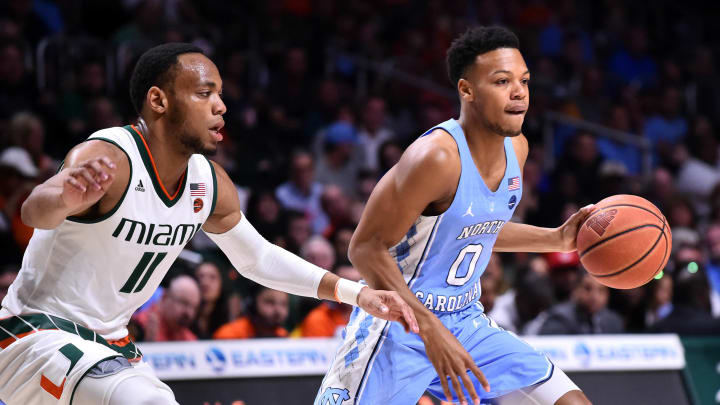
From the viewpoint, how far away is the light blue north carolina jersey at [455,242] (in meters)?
3.74

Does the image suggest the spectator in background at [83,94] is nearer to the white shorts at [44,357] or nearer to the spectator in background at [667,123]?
the white shorts at [44,357]

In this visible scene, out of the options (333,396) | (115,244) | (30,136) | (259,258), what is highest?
(115,244)

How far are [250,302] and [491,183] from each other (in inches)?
123

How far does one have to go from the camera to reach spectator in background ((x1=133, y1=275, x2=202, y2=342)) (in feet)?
18.8

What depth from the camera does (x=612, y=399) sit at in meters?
5.63

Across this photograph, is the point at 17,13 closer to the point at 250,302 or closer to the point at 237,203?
the point at 250,302

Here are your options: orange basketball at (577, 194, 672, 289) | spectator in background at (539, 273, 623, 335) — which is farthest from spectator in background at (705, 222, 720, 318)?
orange basketball at (577, 194, 672, 289)

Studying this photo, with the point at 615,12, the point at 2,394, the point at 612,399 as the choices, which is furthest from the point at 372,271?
the point at 615,12

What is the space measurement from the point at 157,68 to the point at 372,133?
6047 mm

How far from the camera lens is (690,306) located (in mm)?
6574

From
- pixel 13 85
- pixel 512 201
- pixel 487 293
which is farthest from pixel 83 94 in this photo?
pixel 512 201

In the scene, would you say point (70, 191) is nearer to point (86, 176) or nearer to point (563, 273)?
point (86, 176)

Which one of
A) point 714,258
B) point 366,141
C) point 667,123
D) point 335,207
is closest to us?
point 335,207

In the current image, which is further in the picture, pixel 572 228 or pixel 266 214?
pixel 266 214
